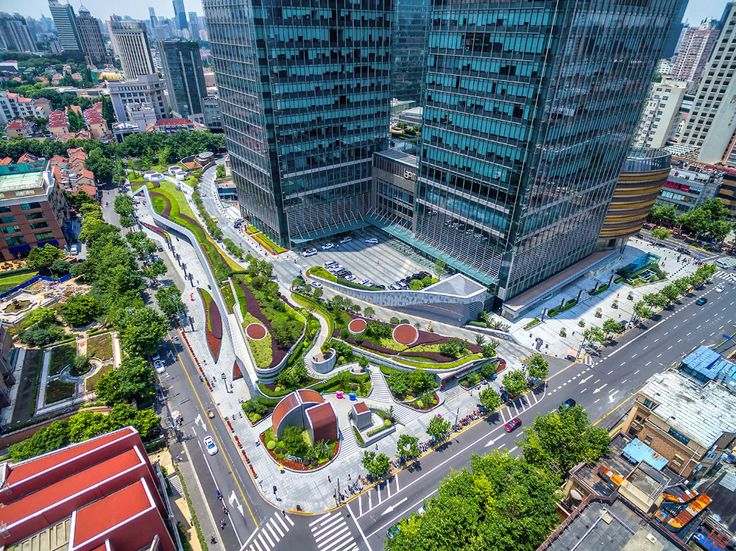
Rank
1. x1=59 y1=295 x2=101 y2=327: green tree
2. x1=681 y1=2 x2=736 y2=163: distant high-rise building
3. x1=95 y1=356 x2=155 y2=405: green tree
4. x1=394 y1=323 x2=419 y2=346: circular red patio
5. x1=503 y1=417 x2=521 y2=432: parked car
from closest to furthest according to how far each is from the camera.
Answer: x1=95 y1=356 x2=155 y2=405: green tree < x1=503 y1=417 x2=521 y2=432: parked car < x1=394 y1=323 x2=419 y2=346: circular red patio < x1=59 y1=295 x2=101 y2=327: green tree < x1=681 y1=2 x2=736 y2=163: distant high-rise building

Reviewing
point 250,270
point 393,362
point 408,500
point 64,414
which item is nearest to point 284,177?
point 250,270

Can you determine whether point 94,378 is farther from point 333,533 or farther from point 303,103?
point 303,103

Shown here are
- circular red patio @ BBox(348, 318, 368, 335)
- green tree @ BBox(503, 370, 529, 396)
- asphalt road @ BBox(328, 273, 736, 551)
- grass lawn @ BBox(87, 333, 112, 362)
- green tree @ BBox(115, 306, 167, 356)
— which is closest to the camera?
asphalt road @ BBox(328, 273, 736, 551)

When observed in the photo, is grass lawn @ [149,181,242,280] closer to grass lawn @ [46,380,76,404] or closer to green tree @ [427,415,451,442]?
grass lawn @ [46,380,76,404]

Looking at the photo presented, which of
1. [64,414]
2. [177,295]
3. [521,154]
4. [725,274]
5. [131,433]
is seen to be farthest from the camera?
[725,274]

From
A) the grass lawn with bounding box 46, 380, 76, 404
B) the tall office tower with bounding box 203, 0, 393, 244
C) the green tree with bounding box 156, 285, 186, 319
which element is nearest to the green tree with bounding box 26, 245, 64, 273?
the green tree with bounding box 156, 285, 186, 319

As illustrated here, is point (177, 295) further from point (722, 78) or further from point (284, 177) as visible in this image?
point (722, 78)

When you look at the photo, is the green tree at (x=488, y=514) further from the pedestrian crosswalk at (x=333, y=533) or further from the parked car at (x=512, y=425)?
the parked car at (x=512, y=425)
